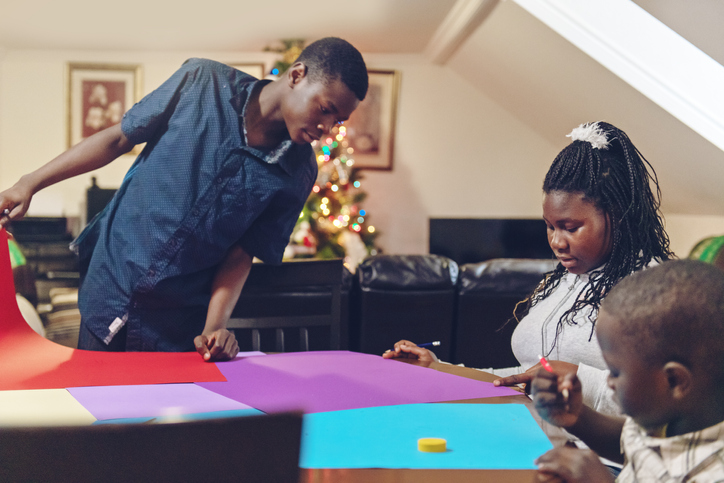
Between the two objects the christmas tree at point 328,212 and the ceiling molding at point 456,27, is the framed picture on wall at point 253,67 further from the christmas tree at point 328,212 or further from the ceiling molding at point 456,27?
the ceiling molding at point 456,27

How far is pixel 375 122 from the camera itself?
5848 millimetres

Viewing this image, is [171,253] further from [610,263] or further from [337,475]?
[610,263]

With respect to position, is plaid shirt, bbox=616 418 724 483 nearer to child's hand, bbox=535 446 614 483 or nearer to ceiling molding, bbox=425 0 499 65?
child's hand, bbox=535 446 614 483

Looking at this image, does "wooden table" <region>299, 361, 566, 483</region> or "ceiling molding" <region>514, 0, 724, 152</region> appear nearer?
"wooden table" <region>299, 361, 566, 483</region>

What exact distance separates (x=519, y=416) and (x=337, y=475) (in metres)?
0.36

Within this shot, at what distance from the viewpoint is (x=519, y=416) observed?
0.85 metres

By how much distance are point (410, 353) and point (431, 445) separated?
23.6 inches

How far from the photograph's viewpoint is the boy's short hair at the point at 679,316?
56 centimetres

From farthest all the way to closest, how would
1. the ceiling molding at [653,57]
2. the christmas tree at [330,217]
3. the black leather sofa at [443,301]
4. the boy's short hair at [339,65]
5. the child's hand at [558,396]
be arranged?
1. the christmas tree at [330,217]
2. the black leather sofa at [443,301]
3. the ceiling molding at [653,57]
4. the boy's short hair at [339,65]
5. the child's hand at [558,396]

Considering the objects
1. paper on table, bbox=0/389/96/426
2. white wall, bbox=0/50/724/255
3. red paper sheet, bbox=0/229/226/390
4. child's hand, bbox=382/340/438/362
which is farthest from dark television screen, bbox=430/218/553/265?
paper on table, bbox=0/389/96/426

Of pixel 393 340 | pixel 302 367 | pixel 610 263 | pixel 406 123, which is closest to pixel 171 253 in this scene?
pixel 302 367

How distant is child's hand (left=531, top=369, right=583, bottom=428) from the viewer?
26.0 inches

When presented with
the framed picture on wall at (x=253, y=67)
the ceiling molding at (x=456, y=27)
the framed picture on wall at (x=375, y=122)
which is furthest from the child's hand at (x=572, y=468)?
the framed picture on wall at (x=253, y=67)

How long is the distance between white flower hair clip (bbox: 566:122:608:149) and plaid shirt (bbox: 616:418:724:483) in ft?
Answer: 2.19
